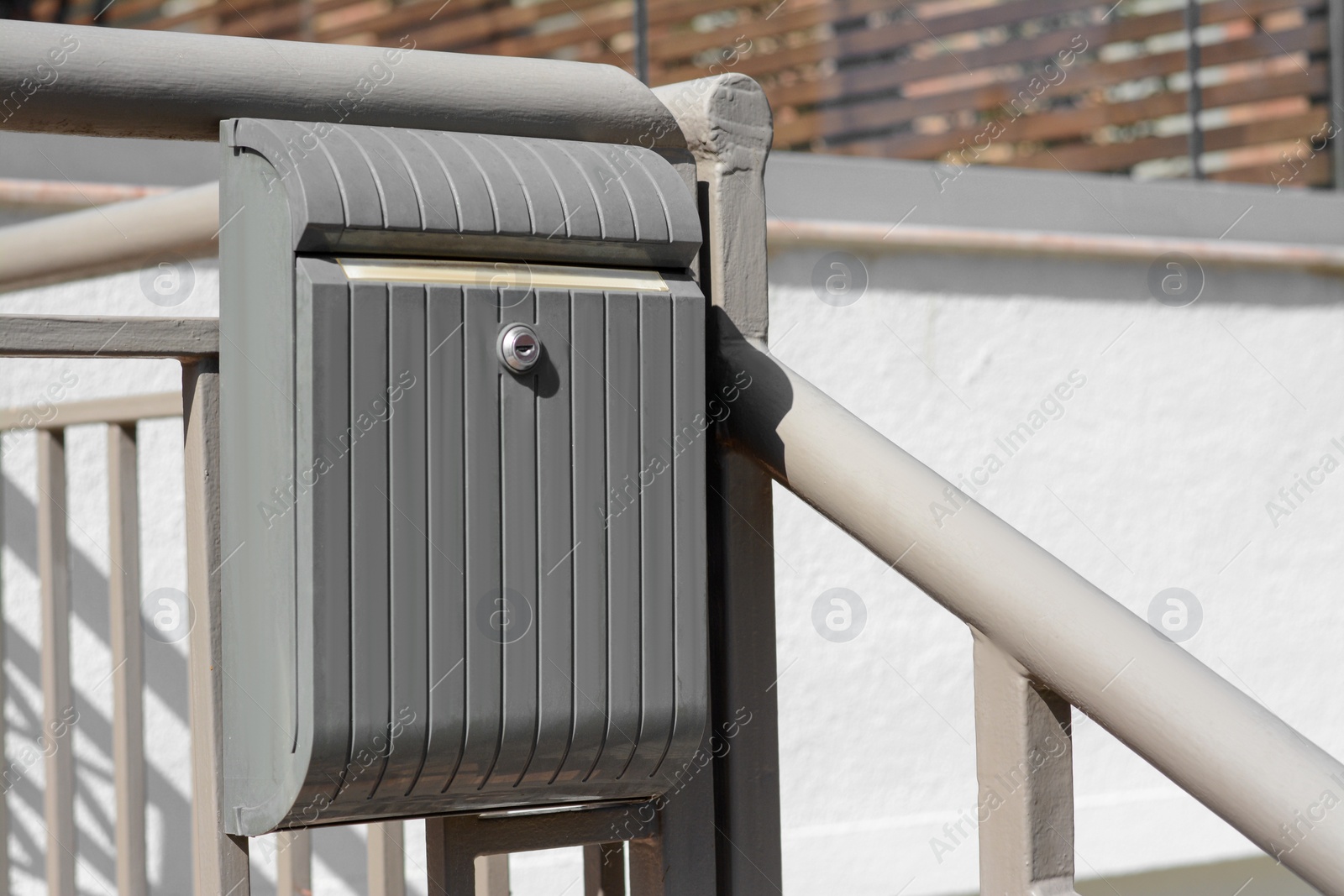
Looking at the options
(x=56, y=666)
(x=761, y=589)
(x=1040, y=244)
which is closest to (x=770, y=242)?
(x=1040, y=244)

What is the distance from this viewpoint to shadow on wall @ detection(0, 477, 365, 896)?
274cm

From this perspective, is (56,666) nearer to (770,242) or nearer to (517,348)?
(517,348)

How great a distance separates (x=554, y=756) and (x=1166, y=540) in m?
3.01

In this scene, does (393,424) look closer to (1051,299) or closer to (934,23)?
(1051,299)

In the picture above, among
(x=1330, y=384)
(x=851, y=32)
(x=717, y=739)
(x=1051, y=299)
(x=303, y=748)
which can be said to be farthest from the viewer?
(x=851, y=32)

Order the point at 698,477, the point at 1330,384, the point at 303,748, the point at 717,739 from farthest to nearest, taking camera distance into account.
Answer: the point at 1330,384 < the point at 717,739 < the point at 698,477 < the point at 303,748

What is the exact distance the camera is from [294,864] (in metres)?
1.75

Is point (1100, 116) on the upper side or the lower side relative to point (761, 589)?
upper

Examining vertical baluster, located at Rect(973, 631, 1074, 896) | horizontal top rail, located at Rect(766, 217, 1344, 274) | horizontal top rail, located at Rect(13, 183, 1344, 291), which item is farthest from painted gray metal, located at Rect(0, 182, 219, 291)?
horizontal top rail, located at Rect(766, 217, 1344, 274)

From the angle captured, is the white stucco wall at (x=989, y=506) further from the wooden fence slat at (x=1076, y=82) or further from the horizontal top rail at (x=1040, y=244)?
the wooden fence slat at (x=1076, y=82)

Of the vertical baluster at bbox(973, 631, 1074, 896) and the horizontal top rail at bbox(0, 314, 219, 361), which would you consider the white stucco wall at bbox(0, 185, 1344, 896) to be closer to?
the horizontal top rail at bbox(0, 314, 219, 361)

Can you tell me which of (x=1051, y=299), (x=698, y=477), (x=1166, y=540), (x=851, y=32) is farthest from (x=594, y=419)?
(x=851, y=32)

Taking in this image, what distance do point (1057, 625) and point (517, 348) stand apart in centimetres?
42

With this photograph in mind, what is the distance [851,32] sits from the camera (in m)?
4.69
